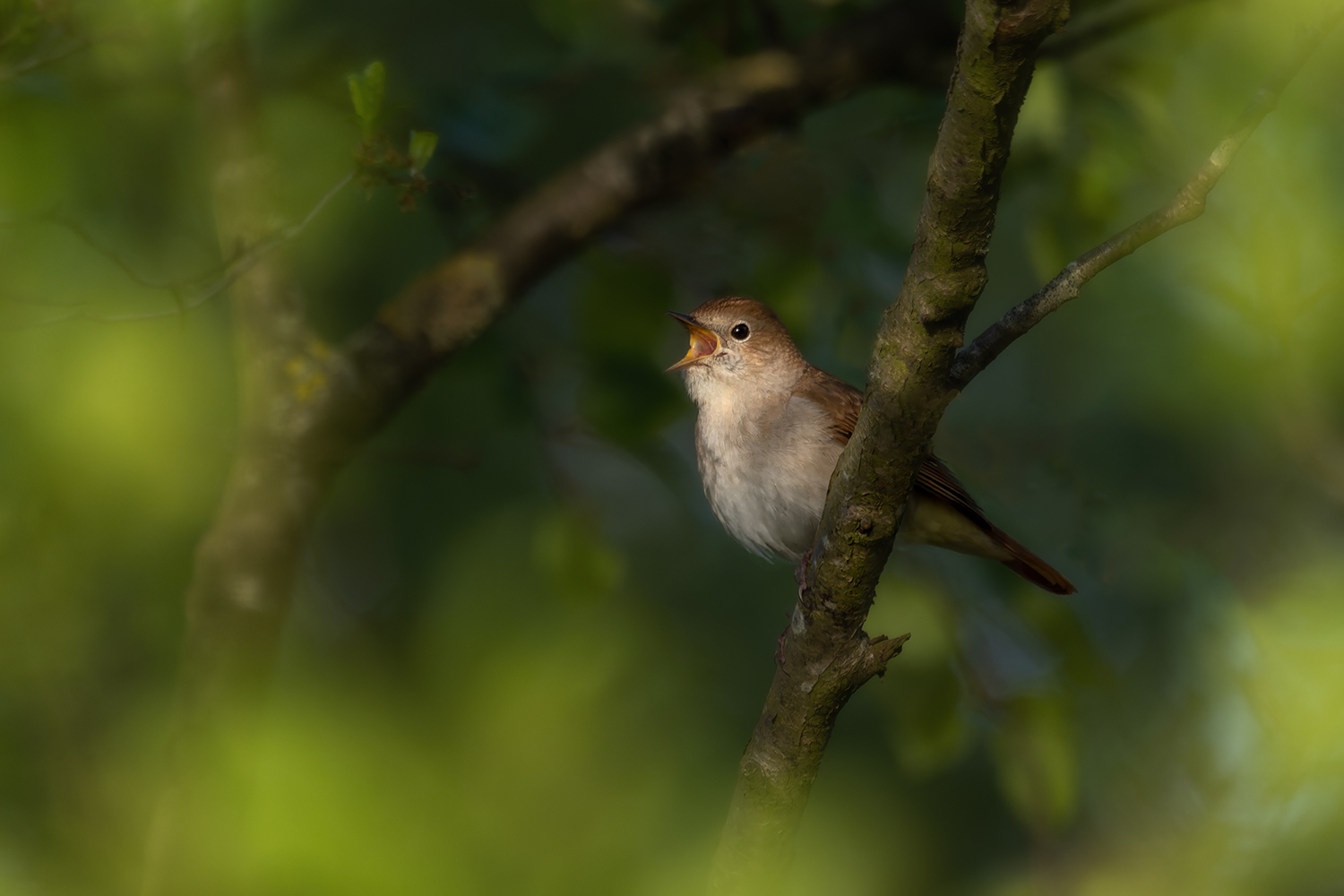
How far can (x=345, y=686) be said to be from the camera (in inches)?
129

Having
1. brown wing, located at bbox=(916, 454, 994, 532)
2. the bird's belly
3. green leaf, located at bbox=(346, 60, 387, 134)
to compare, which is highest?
brown wing, located at bbox=(916, 454, 994, 532)

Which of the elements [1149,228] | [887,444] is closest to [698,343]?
[887,444]

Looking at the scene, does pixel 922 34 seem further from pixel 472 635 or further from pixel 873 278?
pixel 472 635

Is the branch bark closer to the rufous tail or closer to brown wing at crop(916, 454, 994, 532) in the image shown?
brown wing at crop(916, 454, 994, 532)

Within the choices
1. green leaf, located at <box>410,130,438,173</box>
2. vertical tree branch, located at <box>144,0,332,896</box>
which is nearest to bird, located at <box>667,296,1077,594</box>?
vertical tree branch, located at <box>144,0,332,896</box>

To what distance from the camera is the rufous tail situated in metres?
4.27

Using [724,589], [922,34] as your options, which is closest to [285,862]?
[922,34]

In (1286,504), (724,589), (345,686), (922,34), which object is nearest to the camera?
(345,686)

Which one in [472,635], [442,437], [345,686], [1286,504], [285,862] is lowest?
[285,862]

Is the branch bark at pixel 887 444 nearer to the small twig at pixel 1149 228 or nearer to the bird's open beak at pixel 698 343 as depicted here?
the small twig at pixel 1149 228

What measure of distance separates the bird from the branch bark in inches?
52.0

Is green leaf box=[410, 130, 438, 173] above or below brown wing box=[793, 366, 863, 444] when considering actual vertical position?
below

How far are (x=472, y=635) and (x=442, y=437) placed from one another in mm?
1998

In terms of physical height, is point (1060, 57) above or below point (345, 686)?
above
